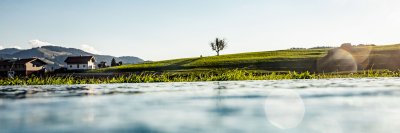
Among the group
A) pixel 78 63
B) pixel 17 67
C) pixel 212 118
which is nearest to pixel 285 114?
pixel 212 118

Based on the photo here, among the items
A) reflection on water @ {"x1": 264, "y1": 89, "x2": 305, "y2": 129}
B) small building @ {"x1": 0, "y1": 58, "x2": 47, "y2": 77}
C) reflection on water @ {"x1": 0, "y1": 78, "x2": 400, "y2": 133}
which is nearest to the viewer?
reflection on water @ {"x1": 0, "y1": 78, "x2": 400, "y2": 133}

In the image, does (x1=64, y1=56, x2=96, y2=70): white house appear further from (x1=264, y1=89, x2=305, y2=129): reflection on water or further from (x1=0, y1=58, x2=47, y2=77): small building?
(x1=264, y1=89, x2=305, y2=129): reflection on water

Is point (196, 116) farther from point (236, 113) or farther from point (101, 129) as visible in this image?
point (101, 129)

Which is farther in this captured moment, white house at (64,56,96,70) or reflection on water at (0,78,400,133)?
white house at (64,56,96,70)

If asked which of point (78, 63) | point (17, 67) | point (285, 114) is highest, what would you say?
point (78, 63)

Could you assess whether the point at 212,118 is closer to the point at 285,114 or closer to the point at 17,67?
the point at 285,114

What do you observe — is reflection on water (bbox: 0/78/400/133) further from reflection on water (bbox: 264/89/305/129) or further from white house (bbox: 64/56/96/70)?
white house (bbox: 64/56/96/70)

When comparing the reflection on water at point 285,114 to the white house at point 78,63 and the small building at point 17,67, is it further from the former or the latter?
the white house at point 78,63

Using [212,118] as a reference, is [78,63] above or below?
above

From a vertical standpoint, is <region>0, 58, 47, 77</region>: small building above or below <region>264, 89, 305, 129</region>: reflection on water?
above

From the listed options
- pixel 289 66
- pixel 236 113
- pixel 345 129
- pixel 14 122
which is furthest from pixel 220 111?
pixel 289 66

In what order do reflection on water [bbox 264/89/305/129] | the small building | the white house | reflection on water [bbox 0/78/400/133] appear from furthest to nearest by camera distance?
the white house → the small building → reflection on water [bbox 264/89/305/129] → reflection on water [bbox 0/78/400/133]

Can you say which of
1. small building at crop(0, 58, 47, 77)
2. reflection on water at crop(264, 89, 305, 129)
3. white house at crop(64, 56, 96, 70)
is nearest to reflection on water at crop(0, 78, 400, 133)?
reflection on water at crop(264, 89, 305, 129)

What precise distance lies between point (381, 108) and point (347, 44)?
75.5 meters
